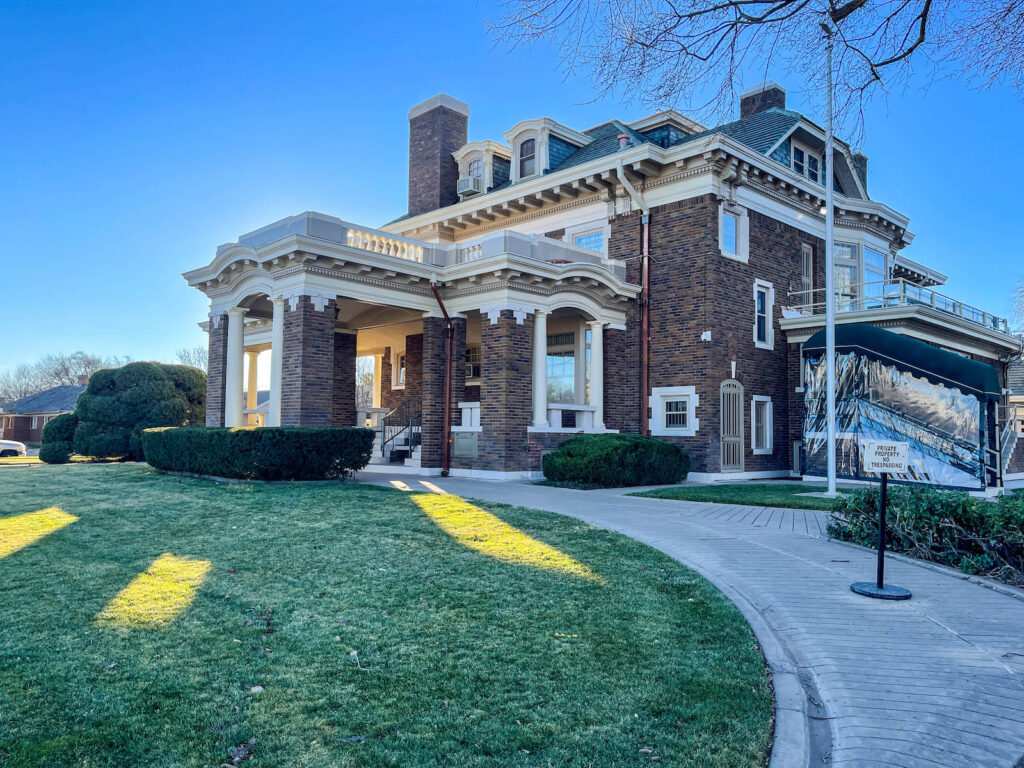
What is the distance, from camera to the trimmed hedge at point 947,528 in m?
7.35

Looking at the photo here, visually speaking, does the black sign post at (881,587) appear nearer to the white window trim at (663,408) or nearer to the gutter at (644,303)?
the white window trim at (663,408)

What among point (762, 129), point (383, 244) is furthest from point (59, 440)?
point (762, 129)

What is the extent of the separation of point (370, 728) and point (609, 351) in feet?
55.4

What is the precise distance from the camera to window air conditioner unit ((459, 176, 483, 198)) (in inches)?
965

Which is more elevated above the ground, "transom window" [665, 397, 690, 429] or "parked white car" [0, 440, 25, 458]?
"transom window" [665, 397, 690, 429]

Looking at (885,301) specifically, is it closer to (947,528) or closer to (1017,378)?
(947,528)

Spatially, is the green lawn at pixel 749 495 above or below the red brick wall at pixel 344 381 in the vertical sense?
below

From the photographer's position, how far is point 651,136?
2244cm

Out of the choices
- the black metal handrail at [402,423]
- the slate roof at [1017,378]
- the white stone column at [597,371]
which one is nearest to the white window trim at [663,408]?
the white stone column at [597,371]

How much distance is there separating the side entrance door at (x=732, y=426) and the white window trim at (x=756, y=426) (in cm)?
69

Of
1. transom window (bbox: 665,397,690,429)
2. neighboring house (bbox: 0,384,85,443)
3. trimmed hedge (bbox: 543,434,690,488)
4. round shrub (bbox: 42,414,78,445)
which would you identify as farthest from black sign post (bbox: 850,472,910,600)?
neighboring house (bbox: 0,384,85,443)

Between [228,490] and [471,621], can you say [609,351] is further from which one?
[471,621]

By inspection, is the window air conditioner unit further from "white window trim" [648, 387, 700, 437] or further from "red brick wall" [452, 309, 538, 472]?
"white window trim" [648, 387, 700, 437]

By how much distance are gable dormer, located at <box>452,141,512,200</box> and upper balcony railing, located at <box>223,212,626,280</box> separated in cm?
587
